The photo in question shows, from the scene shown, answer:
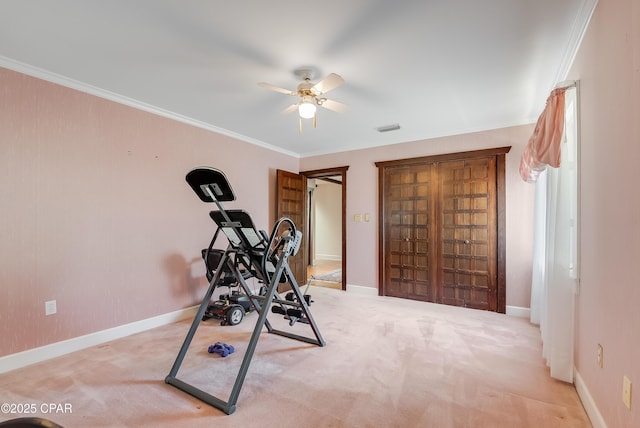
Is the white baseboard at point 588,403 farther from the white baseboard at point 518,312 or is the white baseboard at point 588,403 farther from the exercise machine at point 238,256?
the exercise machine at point 238,256

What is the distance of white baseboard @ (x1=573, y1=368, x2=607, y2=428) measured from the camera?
1.66m

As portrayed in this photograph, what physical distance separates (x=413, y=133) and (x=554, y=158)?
2384 millimetres

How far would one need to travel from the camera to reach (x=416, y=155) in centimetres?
459

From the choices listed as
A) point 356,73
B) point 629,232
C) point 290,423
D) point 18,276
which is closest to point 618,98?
point 629,232

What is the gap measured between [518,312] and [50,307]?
519cm

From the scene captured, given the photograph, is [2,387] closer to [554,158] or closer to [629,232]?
[629,232]

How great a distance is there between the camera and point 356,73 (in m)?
2.61

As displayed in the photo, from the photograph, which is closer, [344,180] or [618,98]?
[618,98]

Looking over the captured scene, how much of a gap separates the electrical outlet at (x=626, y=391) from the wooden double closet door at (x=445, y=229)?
9.02 ft

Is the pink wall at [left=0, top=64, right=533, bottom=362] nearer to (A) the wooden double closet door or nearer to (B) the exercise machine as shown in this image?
(A) the wooden double closet door

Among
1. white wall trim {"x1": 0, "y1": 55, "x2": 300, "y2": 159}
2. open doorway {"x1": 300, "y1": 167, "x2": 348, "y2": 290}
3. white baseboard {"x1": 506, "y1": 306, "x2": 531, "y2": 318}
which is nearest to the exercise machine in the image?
white wall trim {"x1": 0, "y1": 55, "x2": 300, "y2": 159}

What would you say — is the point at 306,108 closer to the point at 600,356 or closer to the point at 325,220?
the point at 600,356

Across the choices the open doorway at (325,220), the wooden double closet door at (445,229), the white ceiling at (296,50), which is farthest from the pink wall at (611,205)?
the open doorway at (325,220)

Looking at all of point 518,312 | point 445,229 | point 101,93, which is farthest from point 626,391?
point 101,93
